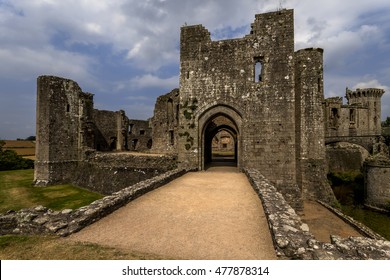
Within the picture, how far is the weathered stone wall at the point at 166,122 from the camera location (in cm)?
2760

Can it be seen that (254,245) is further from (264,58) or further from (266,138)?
(264,58)

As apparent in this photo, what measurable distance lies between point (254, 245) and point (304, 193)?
13441 mm

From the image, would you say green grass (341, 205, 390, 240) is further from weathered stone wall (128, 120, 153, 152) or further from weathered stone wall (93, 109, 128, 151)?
weathered stone wall (128, 120, 153, 152)

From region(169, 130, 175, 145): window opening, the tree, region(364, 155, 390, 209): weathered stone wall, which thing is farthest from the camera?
region(169, 130, 175, 145): window opening

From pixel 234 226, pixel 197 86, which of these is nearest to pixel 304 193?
pixel 197 86

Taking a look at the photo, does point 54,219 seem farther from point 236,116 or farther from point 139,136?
point 139,136

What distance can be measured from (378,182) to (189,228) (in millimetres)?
17804

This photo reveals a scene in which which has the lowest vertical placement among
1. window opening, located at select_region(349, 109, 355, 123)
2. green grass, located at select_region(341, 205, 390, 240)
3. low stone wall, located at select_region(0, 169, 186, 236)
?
green grass, located at select_region(341, 205, 390, 240)

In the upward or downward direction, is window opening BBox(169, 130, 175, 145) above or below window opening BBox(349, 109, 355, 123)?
below

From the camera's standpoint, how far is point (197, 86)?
14602 mm

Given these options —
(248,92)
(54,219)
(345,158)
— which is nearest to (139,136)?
(248,92)

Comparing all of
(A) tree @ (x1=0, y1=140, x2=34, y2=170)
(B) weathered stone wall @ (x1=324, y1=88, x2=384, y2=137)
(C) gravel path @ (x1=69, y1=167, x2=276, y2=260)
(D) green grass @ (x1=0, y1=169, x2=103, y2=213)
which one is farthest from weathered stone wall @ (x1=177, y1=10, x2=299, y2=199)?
(A) tree @ (x1=0, y1=140, x2=34, y2=170)

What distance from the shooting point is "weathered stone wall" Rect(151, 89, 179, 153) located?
27598mm

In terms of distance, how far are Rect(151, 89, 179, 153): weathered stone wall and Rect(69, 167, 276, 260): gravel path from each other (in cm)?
1958
